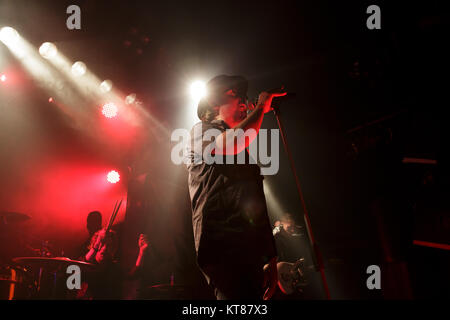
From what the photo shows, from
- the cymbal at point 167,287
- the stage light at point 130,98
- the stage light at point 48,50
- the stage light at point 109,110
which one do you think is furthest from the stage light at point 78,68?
the cymbal at point 167,287

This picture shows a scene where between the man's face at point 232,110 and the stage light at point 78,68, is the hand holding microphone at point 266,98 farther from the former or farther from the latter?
the stage light at point 78,68

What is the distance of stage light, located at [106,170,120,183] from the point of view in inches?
269

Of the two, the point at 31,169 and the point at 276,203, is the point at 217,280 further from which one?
the point at 31,169

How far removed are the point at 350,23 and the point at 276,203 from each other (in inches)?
189

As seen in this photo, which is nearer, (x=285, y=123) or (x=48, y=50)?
(x=48, y=50)

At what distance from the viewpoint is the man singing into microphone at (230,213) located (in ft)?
4.49

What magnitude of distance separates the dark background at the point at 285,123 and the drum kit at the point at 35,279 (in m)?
1.51

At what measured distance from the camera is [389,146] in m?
5.30

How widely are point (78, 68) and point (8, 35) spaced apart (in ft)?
4.18

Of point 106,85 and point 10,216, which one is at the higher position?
point 106,85

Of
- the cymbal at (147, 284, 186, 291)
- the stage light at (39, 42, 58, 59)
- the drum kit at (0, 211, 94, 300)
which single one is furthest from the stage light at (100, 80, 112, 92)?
the cymbal at (147, 284, 186, 291)

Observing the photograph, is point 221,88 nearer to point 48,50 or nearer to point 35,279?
point 35,279

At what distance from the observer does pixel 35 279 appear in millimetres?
4094

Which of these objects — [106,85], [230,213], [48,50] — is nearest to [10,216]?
[106,85]
